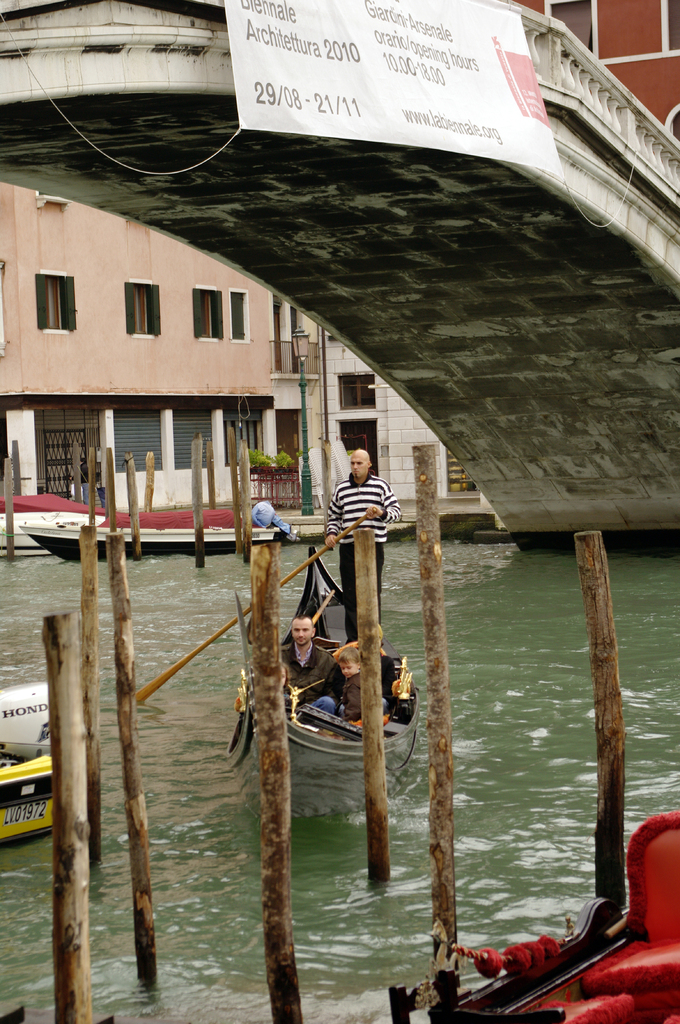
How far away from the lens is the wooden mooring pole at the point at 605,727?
3.55 meters

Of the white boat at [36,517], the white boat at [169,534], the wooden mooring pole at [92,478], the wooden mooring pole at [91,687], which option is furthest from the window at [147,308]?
the wooden mooring pole at [91,687]

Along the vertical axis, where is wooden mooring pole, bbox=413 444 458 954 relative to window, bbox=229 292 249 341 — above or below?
below

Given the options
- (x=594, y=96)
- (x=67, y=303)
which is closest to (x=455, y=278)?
(x=594, y=96)

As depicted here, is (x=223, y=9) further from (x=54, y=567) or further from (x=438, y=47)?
(x=54, y=567)

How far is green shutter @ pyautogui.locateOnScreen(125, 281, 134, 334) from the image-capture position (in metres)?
18.6

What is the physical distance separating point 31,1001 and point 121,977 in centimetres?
23

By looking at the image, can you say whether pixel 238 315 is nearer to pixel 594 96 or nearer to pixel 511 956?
pixel 594 96

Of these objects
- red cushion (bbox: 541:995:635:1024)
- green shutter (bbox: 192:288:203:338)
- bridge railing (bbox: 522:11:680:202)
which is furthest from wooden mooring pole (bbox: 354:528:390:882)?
green shutter (bbox: 192:288:203:338)

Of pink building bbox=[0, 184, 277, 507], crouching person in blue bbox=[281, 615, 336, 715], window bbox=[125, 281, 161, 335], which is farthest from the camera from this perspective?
window bbox=[125, 281, 161, 335]

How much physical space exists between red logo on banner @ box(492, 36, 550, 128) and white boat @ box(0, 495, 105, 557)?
28.6 ft

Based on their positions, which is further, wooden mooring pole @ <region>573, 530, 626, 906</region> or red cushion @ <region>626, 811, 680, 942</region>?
wooden mooring pole @ <region>573, 530, 626, 906</region>

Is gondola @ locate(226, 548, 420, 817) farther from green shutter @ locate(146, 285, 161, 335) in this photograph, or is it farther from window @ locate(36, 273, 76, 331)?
green shutter @ locate(146, 285, 161, 335)

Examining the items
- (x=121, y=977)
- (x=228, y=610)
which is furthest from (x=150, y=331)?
(x=121, y=977)

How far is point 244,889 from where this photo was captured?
3936 mm
